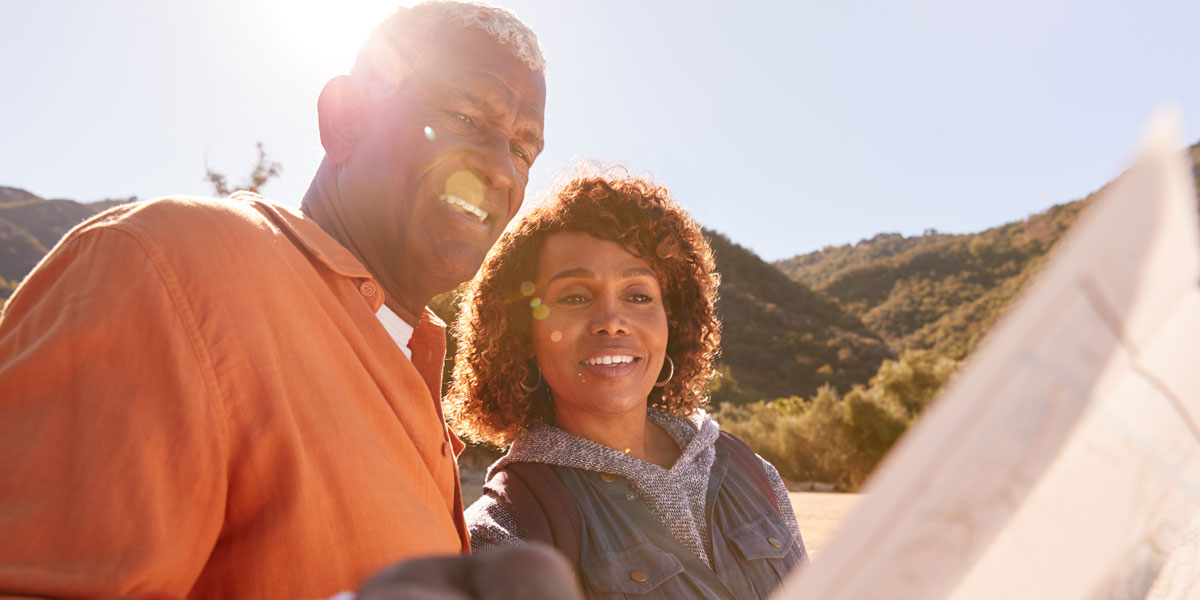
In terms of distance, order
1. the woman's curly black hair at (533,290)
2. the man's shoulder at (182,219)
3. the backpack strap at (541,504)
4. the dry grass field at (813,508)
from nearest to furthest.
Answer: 1. the man's shoulder at (182,219)
2. the backpack strap at (541,504)
3. the woman's curly black hair at (533,290)
4. the dry grass field at (813,508)

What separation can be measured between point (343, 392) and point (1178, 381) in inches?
49.8

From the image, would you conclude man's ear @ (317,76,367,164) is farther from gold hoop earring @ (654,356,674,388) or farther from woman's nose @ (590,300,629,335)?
gold hoop earring @ (654,356,674,388)

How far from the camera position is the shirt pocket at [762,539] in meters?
2.30

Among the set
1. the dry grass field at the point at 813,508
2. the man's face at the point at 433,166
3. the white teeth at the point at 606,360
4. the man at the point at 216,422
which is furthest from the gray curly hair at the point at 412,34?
the dry grass field at the point at 813,508

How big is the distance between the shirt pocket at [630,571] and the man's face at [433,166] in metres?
0.94

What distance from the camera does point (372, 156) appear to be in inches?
75.1

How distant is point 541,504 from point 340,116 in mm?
1309

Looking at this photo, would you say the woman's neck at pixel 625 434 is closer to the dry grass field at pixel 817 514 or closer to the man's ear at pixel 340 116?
the man's ear at pixel 340 116

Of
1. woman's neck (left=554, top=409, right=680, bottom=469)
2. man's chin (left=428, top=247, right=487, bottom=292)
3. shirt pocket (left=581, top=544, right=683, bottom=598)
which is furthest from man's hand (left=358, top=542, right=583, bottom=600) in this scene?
woman's neck (left=554, top=409, right=680, bottom=469)

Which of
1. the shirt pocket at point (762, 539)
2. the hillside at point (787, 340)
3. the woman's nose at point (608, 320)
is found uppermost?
the woman's nose at point (608, 320)

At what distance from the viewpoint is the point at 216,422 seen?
115 cm

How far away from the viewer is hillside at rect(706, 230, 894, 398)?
4122 centimetres

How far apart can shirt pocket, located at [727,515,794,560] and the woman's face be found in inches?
22.6

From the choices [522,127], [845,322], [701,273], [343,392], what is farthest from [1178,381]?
[845,322]
